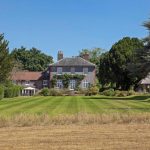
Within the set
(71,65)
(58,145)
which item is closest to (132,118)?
(58,145)

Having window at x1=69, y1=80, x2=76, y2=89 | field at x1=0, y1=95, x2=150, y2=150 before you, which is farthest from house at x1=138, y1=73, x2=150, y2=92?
field at x1=0, y1=95, x2=150, y2=150

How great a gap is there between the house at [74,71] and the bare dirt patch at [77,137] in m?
86.7

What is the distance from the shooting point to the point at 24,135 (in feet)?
53.0

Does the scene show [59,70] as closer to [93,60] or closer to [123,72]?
[123,72]

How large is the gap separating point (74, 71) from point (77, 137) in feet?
300

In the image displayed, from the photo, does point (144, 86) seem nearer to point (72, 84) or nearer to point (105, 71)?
point (105, 71)

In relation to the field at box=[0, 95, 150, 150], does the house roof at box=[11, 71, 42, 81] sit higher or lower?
higher

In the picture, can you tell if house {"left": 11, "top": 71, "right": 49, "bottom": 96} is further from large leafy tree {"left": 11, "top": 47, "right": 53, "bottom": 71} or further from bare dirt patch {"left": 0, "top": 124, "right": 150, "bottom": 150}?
bare dirt patch {"left": 0, "top": 124, "right": 150, "bottom": 150}

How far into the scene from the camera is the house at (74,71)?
106312mm

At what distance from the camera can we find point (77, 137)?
1560 cm

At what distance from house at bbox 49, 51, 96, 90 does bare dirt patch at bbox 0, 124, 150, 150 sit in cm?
8667

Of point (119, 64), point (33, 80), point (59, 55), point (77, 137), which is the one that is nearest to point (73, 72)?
point (59, 55)

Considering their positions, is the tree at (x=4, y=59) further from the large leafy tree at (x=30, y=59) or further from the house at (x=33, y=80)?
the large leafy tree at (x=30, y=59)

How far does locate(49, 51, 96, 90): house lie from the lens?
349 feet
